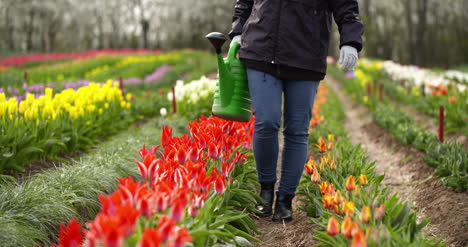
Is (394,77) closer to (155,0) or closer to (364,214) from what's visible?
(364,214)

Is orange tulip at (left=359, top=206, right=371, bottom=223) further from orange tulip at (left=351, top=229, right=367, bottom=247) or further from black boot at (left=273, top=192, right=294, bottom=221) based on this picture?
black boot at (left=273, top=192, right=294, bottom=221)

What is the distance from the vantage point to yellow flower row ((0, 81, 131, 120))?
4.22m

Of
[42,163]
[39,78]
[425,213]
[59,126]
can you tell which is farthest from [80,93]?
[39,78]

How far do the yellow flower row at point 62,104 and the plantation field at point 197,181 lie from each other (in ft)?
0.05

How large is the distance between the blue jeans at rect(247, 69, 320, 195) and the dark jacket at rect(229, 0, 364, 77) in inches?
5.3

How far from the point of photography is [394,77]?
1299 centimetres

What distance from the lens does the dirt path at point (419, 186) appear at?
3.10 meters

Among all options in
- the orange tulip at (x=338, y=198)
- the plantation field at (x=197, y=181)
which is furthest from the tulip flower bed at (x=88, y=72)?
the orange tulip at (x=338, y=198)

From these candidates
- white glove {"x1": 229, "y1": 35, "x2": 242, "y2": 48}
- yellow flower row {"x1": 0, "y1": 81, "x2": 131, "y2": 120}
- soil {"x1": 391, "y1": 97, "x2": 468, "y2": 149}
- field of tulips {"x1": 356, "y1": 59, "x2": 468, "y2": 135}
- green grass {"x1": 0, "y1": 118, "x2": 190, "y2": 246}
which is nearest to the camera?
green grass {"x1": 0, "y1": 118, "x2": 190, "y2": 246}

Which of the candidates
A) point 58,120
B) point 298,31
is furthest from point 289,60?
point 58,120

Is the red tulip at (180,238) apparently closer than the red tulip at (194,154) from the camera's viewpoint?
Yes

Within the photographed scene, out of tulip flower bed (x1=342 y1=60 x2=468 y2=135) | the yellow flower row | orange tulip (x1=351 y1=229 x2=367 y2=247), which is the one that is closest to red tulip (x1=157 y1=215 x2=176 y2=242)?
orange tulip (x1=351 y1=229 x2=367 y2=247)

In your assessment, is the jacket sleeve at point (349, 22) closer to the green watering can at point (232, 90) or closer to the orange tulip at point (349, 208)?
the green watering can at point (232, 90)

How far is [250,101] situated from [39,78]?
10372 millimetres
